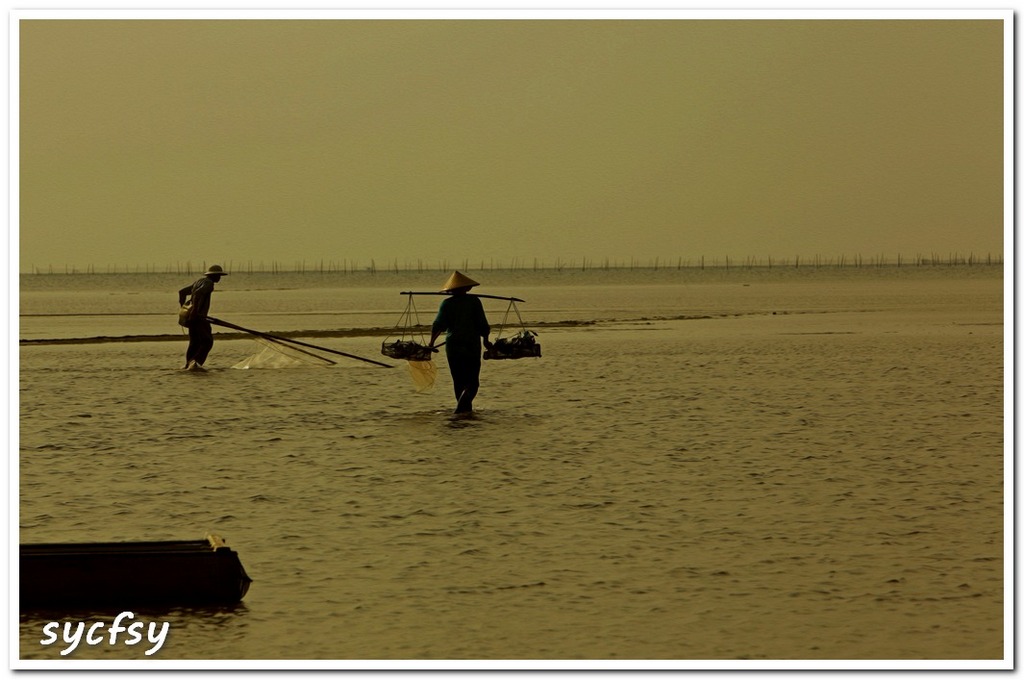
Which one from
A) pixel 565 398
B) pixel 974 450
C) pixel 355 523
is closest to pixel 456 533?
pixel 355 523

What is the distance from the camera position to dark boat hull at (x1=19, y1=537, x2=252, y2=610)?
7617mm

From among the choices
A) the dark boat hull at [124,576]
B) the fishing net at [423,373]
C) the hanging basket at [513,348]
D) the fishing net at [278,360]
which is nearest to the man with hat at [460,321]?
the hanging basket at [513,348]

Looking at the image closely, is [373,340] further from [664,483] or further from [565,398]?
[664,483]

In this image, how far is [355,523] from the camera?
33.9ft

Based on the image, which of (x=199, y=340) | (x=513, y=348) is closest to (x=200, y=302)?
(x=199, y=340)

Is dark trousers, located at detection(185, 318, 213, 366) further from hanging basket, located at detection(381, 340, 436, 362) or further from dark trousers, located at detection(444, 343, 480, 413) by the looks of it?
dark trousers, located at detection(444, 343, 480, 413)

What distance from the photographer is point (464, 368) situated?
1499 cm

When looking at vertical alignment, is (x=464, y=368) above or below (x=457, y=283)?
below

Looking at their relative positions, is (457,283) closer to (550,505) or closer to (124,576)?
(550,505)

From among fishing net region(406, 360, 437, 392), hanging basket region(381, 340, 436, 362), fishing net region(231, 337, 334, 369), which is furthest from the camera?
fishing net region(231, 337, 334, 369)

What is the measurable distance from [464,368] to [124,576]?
A: 7598 millimetres

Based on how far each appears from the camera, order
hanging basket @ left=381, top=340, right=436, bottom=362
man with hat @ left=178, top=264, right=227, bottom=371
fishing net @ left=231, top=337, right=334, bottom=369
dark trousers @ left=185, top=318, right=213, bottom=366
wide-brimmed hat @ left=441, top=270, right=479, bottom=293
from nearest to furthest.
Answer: wide-brimmed hat @ left=441, top=270, right=479, bottom=293, hanging basket @ left=381, top=340, right=436, bottom=362, man with hat @ left=178, top=264, right=227, bottom=371, dark trousers @ left=185, top=318, right=213, bottom=366, fishing net @ left=231, top=337, right=334, bottom=369

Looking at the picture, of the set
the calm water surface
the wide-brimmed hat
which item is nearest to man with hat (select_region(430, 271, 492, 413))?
the wide-brimmed hat

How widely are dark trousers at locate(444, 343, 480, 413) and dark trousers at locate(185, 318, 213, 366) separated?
282 inches
